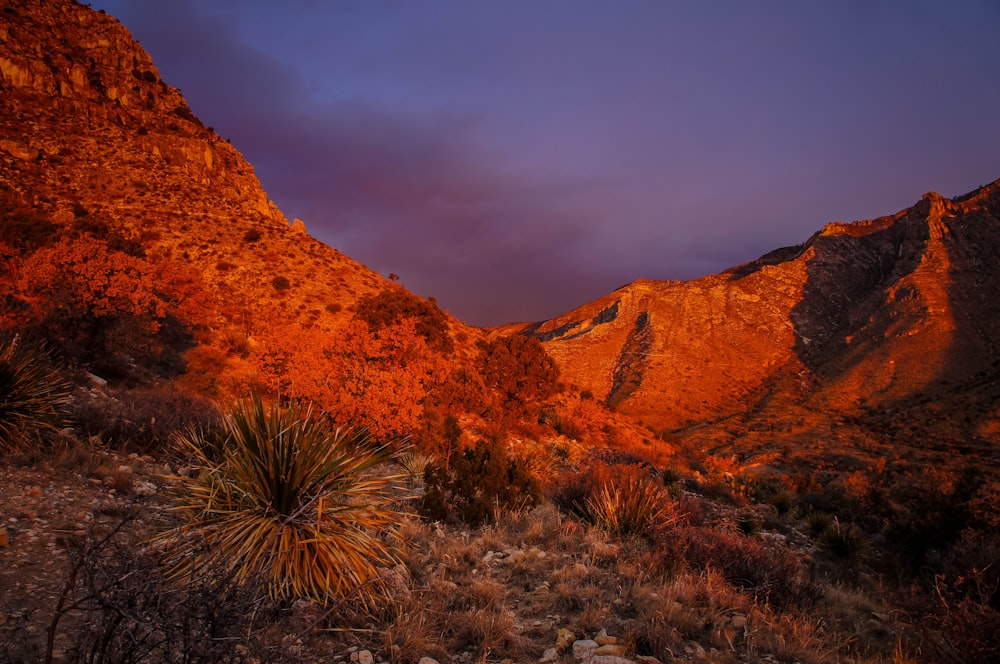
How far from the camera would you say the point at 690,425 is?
154 ft

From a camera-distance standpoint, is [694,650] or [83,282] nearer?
[694,650]

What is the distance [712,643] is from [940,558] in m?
8.42

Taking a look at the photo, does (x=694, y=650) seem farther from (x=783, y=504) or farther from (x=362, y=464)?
(x=783, y=504)

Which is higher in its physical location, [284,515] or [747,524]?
[284,515]

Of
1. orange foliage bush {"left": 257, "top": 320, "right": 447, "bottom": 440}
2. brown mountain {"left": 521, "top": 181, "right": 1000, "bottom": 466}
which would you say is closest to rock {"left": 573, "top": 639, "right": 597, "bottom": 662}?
orange foliage bush {"left": 257, "top": 320, "right": 447, "bottom": 440}

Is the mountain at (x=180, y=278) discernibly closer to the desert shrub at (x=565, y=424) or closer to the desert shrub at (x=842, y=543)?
the desert shrub at (x=565, y=424)

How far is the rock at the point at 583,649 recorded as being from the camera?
3.77 metres

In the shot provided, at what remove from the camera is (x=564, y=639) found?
4.02 m

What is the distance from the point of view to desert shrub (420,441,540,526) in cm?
776

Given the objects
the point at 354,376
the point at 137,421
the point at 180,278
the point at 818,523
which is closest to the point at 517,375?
the point at 354,376

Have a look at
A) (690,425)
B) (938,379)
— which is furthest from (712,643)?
(938,379)

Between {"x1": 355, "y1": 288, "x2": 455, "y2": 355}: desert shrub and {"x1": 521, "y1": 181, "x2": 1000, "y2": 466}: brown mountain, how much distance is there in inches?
1014

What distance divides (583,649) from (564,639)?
0.68ft

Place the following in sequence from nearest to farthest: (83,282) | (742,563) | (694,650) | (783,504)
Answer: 1. (694,650)
2. (742,563)
3. (783,504)
4. (83,282)
